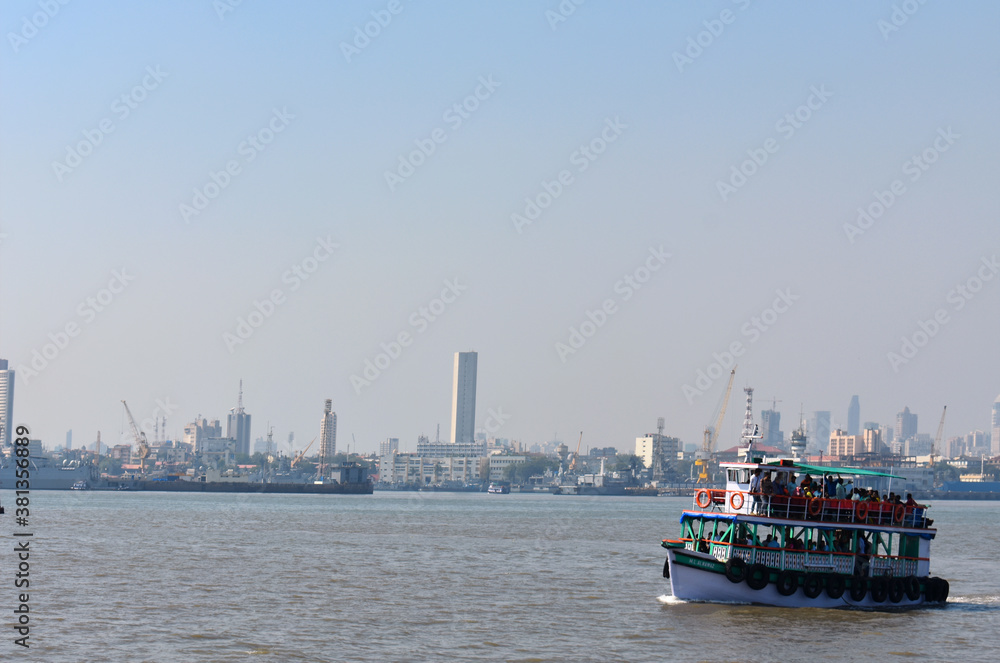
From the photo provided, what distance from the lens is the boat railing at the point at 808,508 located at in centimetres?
4775

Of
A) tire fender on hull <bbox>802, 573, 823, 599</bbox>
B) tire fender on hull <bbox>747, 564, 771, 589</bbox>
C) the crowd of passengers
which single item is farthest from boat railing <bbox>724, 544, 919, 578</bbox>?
the crowd of passengers

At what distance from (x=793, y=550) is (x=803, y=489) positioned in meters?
2.82

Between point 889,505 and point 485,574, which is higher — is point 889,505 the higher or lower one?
the higher one

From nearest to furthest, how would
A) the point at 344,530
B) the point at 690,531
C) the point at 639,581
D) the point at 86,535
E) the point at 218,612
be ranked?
the point at 218,612 → the point at 690,531 → the point at 639,581 → the point at 86,535 → the point at 344,530

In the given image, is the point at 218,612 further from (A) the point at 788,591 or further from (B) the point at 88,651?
(A) the point at 788,591

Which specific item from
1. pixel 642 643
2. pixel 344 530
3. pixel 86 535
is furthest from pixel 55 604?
pixel 344 530

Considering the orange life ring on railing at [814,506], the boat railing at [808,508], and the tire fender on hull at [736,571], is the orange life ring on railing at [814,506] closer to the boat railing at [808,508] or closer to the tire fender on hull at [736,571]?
the boat railing at [808,508]

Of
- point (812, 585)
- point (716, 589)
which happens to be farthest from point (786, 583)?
point (716, 589)

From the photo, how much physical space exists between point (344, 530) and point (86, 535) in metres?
23.5

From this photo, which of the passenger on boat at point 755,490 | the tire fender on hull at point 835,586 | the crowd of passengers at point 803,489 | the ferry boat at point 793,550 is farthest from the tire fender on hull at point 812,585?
the passenger on boat at point 755,490

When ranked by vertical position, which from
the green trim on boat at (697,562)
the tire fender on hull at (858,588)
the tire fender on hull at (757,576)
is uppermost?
the green trim on boat at (697,562)

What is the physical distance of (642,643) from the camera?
39969mm

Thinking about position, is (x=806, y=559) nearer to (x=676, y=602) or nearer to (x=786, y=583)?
(x=786, y=583)

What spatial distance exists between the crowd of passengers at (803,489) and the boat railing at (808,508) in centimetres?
24
